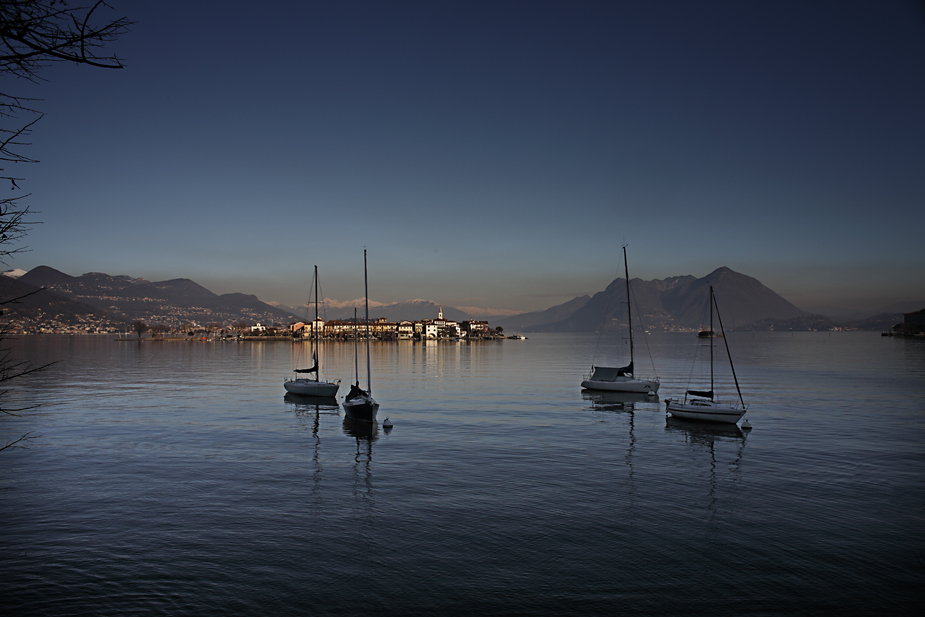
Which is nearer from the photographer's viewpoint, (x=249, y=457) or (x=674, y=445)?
(x=249, y=457)

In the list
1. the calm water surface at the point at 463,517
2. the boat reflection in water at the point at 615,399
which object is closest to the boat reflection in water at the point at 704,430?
the calm water surface at the point at 463,517

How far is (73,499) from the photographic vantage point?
1827cm

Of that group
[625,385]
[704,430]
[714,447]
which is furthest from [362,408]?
[625,385]

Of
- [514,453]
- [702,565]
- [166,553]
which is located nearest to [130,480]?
[166,553]

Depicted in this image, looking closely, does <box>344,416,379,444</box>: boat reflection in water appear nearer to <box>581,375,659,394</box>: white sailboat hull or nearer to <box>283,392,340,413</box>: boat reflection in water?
<box>283,392,340,413</box>: boat reflection in water

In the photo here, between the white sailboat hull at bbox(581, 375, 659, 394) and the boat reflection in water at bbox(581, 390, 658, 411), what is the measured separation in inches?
19.7

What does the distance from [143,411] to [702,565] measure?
38917 mm

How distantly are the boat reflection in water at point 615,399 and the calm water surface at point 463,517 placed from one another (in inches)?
330

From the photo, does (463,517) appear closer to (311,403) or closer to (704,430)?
(704,430)

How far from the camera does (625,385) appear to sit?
52.4 metres

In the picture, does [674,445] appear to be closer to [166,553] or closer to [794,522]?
[794,522]

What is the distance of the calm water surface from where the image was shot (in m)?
11.8

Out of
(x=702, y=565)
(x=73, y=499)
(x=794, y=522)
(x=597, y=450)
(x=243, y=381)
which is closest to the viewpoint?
(x=702, y=565)

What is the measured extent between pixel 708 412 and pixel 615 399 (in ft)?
48.2
